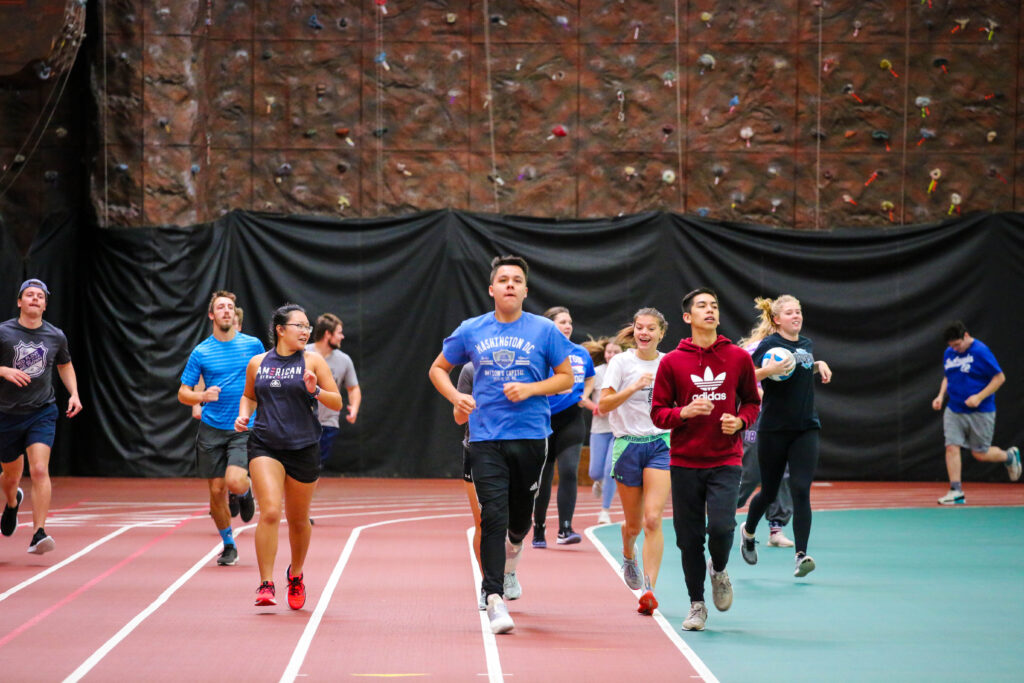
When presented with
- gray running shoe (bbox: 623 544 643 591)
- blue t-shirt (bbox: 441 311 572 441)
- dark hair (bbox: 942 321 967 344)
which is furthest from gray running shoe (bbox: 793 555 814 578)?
dark hair (bbox: 942 321 967 344)

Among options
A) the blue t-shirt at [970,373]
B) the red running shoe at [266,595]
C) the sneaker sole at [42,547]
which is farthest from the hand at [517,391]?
the blue t-shirt at [970,373]

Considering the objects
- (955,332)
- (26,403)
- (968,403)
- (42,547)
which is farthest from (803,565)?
(955,332)

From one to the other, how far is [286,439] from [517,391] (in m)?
1.61

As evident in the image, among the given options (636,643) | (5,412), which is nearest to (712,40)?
(5,412)

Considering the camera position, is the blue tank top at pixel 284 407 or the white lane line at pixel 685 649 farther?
the blue tank top at pixel 284 407

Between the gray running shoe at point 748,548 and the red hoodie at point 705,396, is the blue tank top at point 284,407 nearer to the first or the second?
the red hoodie at point 705,396

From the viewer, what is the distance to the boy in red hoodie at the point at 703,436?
7.52 meters

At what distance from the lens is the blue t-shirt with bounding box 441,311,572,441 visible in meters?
7.53

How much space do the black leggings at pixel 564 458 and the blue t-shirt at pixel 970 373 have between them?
641cm

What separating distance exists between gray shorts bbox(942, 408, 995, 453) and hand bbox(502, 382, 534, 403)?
9.78 metres

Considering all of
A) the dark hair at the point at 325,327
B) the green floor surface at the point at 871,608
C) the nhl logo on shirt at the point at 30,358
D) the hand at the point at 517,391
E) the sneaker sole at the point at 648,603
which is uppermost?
the dark hair at the point at 325,327

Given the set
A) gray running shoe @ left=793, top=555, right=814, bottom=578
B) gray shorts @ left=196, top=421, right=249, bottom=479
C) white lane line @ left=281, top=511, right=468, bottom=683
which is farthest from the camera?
gray shorts @ left=196, top=421, right=249, bottom=479

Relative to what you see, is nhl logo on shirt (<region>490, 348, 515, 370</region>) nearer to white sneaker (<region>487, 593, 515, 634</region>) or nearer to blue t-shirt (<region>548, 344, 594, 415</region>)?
white sneaker (<region>487, 593, 515, 634</region>)

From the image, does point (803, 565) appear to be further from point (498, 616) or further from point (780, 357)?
point (498, 616)
